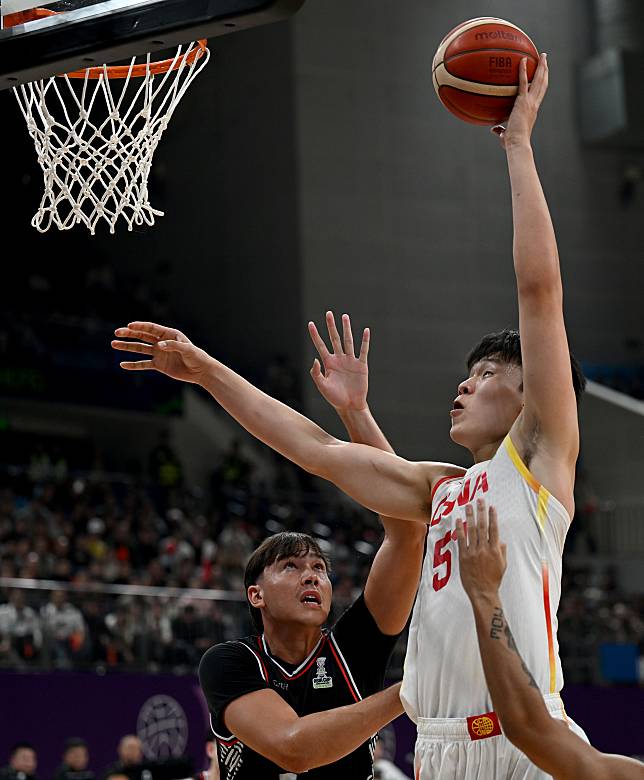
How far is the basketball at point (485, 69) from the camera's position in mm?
3725

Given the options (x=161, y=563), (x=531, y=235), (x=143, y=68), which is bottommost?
(x=161, y=563)

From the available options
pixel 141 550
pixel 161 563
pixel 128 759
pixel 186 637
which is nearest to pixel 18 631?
pixel 186 637

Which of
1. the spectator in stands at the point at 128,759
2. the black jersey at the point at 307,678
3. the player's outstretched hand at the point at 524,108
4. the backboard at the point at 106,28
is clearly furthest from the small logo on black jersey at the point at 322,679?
the spectator in stands at the point at 128,759

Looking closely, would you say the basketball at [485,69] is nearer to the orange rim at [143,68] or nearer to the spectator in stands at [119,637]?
the orange rim at [143,68]

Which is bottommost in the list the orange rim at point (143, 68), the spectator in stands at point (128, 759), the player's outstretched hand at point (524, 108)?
the spectator in stands at point (128, 759)

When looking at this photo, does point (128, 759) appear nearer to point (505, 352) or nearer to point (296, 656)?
point (296, 656)

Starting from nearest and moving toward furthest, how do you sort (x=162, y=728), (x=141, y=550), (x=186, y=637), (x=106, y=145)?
(x=106, y=145) < (x=162, y=728) < (x=186, y=637) < (x=141, y=550)

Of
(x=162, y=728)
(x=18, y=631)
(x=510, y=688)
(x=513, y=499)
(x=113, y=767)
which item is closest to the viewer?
(x=510, y=688)

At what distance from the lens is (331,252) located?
23.0m

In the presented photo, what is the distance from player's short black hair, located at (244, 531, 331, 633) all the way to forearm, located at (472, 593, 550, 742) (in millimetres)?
1553

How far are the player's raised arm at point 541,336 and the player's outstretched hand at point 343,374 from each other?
0.95 m

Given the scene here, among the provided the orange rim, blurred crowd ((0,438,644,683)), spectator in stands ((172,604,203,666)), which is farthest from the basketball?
spectator in stands ((172,604,203,666))

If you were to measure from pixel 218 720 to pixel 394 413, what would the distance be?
19.1m

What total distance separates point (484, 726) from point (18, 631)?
9621mm
